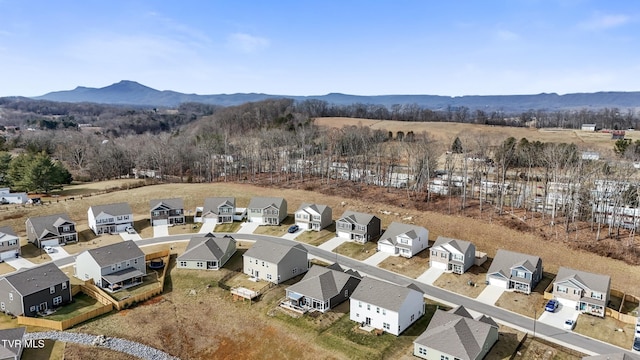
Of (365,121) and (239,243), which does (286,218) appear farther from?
(365,121)

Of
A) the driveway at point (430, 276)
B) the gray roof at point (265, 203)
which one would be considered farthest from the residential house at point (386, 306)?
A: the gray roof at point (265, 203)

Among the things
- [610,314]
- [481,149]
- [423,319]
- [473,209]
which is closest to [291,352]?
[423,319]

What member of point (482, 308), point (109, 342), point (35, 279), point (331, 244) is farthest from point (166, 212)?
point (482, 308)

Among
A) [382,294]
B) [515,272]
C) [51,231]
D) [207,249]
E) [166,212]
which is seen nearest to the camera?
[382,294]

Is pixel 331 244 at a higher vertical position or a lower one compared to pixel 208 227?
lower

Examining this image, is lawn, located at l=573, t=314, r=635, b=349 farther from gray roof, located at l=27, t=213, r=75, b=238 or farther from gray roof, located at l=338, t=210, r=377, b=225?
gray roof, located at l=27, t=213, r=75, b=238

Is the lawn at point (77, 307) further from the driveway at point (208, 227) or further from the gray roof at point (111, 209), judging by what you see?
the driveway at point (208, 227)

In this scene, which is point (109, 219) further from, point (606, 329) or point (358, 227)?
point (606, 329)

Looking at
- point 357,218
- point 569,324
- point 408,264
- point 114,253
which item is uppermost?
point 357,218
